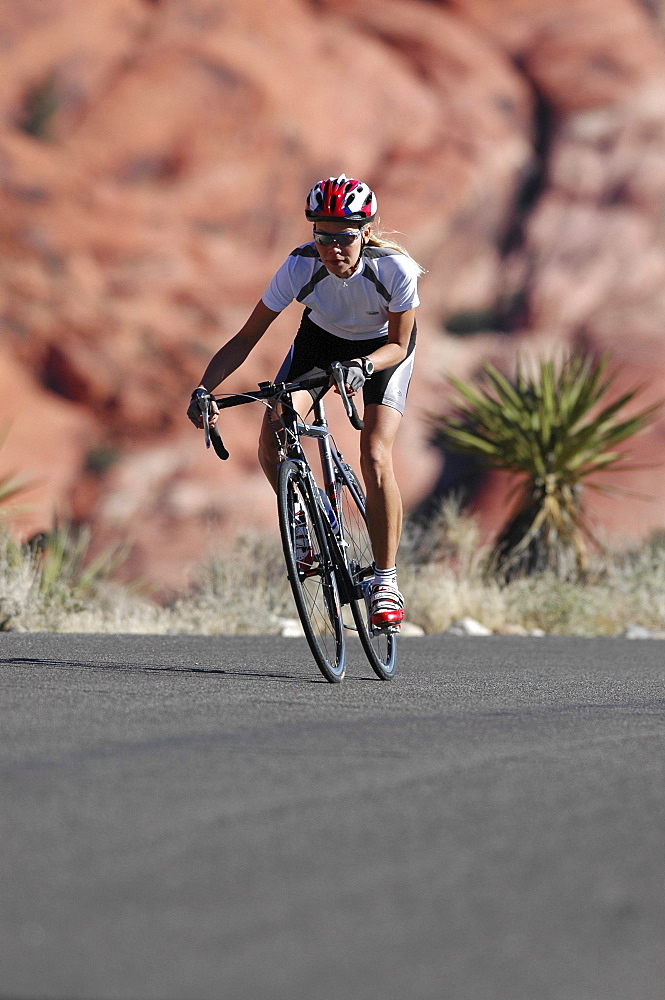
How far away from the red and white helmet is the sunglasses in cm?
6

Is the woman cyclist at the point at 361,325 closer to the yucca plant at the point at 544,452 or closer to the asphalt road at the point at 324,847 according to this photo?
the asphalt road at the point at 324,847

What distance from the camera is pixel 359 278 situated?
6312 mm

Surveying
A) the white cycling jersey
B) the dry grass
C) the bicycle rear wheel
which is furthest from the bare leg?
the dry grass

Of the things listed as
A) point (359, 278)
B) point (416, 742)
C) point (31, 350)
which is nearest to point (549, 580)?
point (359, 278)

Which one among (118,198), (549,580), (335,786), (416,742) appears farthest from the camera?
(118,198)

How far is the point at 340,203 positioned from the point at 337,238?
0.15 metres

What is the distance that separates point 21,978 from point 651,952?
1.06m

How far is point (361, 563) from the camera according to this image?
264 inches

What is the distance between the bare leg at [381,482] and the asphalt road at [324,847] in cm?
113

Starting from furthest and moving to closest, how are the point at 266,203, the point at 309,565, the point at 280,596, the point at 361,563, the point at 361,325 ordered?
the point at 266,203, the point at 280,596, the point at 361,563, the point at 361,325, the point at 309,565

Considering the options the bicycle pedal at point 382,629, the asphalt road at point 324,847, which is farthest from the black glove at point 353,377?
the asphalt road at point 324,847

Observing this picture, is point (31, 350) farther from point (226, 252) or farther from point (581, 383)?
point (581, 383)

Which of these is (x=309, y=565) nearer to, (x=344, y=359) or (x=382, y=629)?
(x=382, y=629)

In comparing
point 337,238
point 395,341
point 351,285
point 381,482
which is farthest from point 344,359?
point 337,238
